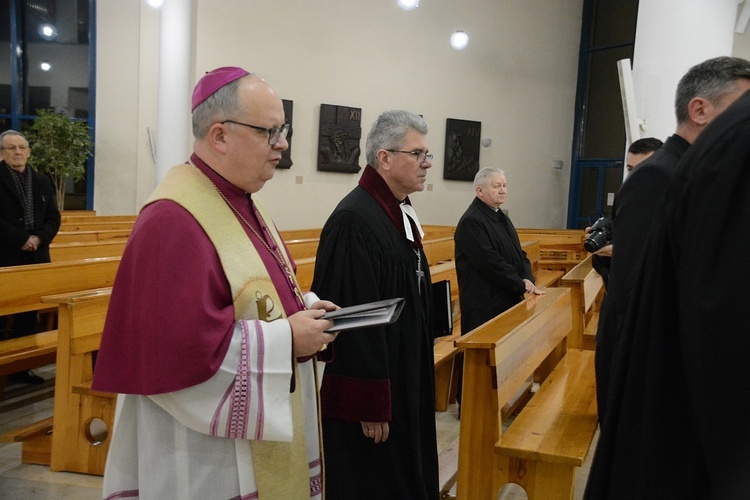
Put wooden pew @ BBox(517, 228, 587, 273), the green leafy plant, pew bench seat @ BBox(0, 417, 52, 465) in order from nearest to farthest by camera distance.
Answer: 1. pew bench seat @ BBox(0, 417, 52, 465)
2. the green leafy plant
3. wooden pew @ BBox(517, 228, 587, 273)

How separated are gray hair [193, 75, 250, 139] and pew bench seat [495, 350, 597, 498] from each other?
1.69m

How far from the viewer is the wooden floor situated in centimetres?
313

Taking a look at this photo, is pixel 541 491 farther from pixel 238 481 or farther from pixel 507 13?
pixel 507 13

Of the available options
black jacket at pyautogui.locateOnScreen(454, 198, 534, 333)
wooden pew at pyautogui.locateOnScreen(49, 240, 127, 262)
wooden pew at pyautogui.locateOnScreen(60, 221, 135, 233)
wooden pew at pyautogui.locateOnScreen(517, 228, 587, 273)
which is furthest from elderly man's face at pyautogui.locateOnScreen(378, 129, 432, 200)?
wooden pew at pyautogui.locateOnScreen(517, 228, 587, 273)

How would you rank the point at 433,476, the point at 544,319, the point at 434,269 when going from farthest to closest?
1. the point at 434,269
2. the point at 544,319
3. the point at 433,476

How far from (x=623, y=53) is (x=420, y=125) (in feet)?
40.9

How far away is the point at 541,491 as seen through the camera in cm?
260

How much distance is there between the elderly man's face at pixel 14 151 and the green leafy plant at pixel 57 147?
5.86 meters

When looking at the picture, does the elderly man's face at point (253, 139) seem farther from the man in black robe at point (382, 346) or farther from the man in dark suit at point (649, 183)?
the man in dark suit at point (649, 183)

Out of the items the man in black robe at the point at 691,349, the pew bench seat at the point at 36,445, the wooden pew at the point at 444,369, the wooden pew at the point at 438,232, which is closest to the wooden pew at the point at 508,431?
the wooden pew at the point at 444,369

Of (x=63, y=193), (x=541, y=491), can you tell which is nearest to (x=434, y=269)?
(x=541, y=491)

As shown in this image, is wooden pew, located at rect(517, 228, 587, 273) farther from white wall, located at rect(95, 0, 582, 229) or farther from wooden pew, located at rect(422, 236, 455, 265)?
wooden pew, located at rect(422, 236, 455, 265)

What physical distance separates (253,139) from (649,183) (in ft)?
4.19

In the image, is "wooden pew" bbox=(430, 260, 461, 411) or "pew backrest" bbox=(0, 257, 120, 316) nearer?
"pew backrest" bbox=(0, 257, 120, 316)
